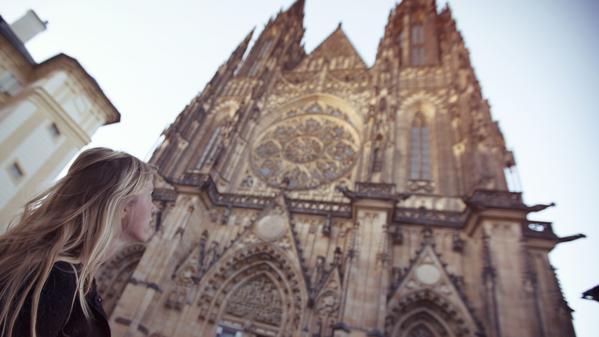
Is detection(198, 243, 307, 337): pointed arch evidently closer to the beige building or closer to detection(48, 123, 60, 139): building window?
the beige building

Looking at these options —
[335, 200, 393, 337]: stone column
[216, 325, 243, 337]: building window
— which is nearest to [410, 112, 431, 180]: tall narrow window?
[335, 200, 393, 337]: stone column

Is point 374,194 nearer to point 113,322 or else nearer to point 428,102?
point 428,102

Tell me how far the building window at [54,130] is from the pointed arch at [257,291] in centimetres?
567

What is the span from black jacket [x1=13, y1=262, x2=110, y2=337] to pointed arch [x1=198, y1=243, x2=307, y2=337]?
26.7 feet

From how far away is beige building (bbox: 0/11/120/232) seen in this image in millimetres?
7625

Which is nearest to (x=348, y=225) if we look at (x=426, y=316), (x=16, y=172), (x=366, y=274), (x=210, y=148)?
(x=366, y=274)

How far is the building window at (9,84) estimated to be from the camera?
8.29 m

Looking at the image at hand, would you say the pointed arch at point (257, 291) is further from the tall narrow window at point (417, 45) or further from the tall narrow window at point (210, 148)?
the tall narrow window at point (417, 45)

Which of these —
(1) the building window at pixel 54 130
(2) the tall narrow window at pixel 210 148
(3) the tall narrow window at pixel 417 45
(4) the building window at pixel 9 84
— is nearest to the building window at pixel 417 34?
(3) the tall narrow window at pixel 417 45

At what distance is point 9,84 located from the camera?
8469mm

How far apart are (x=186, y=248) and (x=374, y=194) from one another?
20.2 ft

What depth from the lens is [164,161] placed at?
14.2m

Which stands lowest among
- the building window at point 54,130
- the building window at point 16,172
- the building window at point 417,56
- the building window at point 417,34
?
the building window at point 16,172

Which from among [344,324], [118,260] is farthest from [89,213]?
[118,260]
